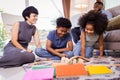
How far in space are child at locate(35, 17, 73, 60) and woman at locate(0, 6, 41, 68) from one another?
0.16 m

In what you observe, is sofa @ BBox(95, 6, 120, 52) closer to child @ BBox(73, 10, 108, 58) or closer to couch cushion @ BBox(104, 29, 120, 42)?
couch cushion @ BBox(104, 29, 120, 42)

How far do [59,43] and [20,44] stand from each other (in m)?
0.45

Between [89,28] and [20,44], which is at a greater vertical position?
[89,28]

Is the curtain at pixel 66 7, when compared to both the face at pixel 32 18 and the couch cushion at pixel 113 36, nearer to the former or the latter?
the couch cushion at pixel 113 36

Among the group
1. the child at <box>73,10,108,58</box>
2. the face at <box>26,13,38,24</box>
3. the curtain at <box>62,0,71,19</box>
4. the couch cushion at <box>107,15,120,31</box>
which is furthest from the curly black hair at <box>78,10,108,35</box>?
the curtain at <box>62,0,71,19</box>

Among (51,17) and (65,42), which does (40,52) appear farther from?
(51,17)

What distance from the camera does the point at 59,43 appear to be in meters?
2.31

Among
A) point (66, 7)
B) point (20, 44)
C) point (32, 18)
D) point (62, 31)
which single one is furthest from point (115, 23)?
point (66, 7)

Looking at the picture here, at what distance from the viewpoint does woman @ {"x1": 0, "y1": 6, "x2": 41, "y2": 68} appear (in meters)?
1.83

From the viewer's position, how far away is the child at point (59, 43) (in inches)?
86.4

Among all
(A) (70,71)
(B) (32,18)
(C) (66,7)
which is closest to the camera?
(A) (70,71)

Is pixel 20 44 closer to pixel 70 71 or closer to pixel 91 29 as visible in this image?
pixel 91 29

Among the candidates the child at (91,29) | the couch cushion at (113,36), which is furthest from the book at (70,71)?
the couch cushion at (113,36)

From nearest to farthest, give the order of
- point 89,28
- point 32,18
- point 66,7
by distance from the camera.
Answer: point 89,28
point 32,18
point 66,7
